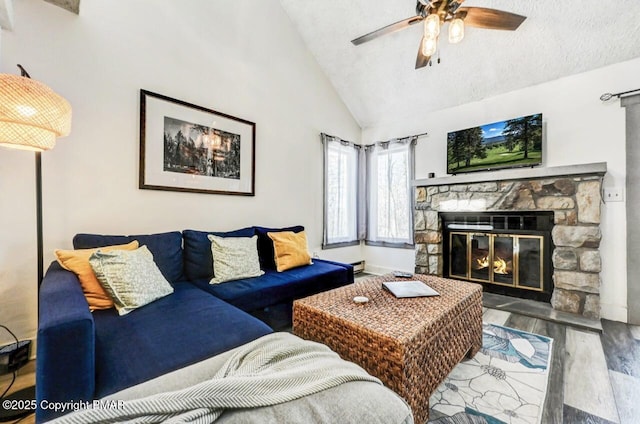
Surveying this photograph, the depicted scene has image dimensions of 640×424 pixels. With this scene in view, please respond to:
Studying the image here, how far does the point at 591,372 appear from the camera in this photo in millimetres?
1722

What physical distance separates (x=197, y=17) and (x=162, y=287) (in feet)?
8.29

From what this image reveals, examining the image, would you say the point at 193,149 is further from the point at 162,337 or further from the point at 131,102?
the point at 162,337

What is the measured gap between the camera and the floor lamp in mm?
1363

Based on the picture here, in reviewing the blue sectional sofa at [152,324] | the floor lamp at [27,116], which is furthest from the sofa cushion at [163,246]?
the floor lamp at [27,116]

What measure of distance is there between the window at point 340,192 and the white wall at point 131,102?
22.0 inches

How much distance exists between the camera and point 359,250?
4.49 m

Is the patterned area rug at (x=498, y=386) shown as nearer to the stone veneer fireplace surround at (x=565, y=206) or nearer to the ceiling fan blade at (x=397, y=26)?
the stone veneer fireplace surround at (x=565, y=206)

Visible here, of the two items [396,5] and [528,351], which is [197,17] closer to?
[396,5]

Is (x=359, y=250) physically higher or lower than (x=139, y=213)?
lower

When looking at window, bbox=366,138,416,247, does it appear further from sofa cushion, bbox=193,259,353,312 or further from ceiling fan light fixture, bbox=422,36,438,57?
ceiling fan light fixture, bbox=422,36,438,57

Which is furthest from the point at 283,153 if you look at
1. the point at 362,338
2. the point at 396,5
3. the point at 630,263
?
the point at 630,263

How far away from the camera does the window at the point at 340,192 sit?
156 inches

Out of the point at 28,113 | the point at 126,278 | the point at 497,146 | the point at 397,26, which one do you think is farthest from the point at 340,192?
the point at 28,113

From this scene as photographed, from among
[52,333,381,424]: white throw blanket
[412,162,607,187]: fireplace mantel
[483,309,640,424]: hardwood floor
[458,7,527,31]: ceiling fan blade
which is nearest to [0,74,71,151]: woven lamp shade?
[52,333,381,424]: white throw blanket
